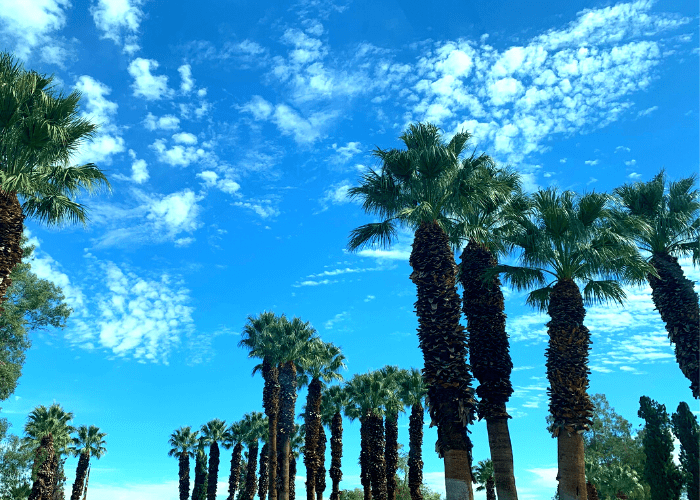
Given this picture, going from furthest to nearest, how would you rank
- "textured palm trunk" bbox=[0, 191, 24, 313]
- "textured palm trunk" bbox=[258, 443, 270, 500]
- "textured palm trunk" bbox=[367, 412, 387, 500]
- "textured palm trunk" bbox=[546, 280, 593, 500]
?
"textured palm trunk" bbox=[258, 443, 270, 500] < "textured palm trunk" bbox=[367, 412, 387, 500] < "textured palm trunk" bbox=[546, 280, 593, 500] < "textured palm trunk" bbox=[0, 191, 24, 313]

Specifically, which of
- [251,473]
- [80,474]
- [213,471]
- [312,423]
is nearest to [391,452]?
[312,423]

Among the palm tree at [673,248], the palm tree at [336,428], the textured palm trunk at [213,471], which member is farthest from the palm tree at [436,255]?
the textured palm trunk at [213,471]

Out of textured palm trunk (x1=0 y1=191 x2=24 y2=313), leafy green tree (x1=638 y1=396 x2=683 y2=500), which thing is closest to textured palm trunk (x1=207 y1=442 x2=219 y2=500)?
leafy green tree (x1=638 y1=396 x2=683 y2=500)

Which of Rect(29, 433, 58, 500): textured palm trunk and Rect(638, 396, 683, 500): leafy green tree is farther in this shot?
Result: Rect(29, 433, 58, 500): textured palm trunk

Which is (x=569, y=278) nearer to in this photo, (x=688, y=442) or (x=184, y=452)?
(x=688, y=442)

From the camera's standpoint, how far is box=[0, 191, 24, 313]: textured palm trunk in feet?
45.6

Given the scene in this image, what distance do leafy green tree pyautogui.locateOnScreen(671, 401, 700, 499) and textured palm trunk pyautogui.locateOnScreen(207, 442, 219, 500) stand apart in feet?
137

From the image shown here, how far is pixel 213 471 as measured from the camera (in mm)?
53312

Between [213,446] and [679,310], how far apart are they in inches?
1890

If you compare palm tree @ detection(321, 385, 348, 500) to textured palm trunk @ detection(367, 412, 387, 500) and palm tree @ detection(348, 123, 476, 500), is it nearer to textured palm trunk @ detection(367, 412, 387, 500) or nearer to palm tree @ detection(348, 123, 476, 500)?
textured palm trunk @ detection(367, 412, 387, 500)

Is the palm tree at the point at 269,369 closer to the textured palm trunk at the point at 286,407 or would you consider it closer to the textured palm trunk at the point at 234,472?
the textured palm trunk at the point at 286,407

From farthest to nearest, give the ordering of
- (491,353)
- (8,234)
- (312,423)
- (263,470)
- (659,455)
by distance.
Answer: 1. (263,470)
2. (312,423)
3. (659,455)
4. (491,353)
5. (8,234)

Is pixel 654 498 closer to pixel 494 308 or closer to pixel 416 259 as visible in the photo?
pixel 494 308

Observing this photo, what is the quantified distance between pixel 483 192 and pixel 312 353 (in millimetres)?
23466
